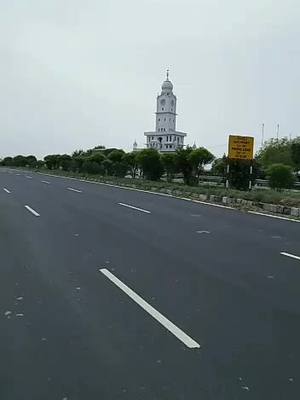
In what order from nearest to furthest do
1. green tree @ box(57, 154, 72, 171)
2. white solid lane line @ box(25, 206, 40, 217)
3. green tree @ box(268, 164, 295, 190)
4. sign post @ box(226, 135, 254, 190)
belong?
white solid lane line @ box(25, 206, 40, 217), sign post @ box(226, 135, 254, 190), green tree @ box(268, 164, 295, 190), green tree @ box(57, 154, 72, 171)

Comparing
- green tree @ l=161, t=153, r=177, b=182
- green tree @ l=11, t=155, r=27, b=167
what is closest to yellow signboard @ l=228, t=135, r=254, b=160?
green tree @ l=161, t=153, r=177, b=182

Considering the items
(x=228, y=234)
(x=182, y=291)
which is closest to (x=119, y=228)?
(x=228, y=234)

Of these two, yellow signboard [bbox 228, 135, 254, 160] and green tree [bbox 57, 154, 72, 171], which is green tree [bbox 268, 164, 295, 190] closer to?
yellow signboard [bbox 228, 135, 254, 160]

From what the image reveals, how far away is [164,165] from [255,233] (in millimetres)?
27470

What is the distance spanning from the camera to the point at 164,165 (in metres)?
40.9

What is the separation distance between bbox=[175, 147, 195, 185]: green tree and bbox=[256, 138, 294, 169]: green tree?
2848 centimetres

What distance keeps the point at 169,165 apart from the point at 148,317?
3405 cm

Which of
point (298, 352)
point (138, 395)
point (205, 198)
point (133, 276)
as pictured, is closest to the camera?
point (138, 395)

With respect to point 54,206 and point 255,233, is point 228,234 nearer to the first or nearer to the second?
Answer: point 255,233

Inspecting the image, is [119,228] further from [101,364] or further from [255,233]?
[101,364]

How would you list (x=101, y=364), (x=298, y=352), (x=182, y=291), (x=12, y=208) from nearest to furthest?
1. (x=101, y=364)
2. (x=298, y=352)
3. (x=182, y=291)
4. (x=12, y=208)

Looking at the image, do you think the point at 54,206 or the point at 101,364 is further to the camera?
the point at 54,206

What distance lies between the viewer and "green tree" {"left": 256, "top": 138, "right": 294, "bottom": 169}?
67.8 metres

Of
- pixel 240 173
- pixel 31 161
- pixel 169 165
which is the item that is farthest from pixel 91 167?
pixel 31 161
